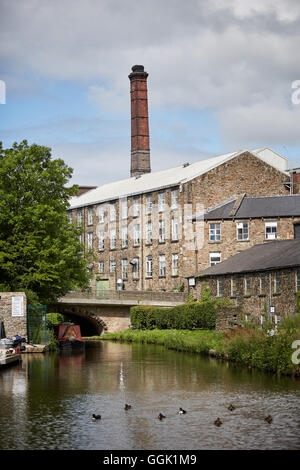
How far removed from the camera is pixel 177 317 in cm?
5194

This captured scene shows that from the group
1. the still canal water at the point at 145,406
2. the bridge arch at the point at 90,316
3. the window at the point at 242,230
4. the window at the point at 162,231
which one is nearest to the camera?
the still canal water at the point at 145,406

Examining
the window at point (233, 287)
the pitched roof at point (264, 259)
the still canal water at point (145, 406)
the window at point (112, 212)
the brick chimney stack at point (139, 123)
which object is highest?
the brick chimney stack at point (139, 123)

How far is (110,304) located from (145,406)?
3945cm

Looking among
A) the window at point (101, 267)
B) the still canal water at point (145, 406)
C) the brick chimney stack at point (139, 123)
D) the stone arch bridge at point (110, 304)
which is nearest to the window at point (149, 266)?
the stone arch bridge at point (110, 304)

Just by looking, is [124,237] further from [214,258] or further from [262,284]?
[262,284]

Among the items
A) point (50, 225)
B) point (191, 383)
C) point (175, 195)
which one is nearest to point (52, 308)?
point (175, 195)

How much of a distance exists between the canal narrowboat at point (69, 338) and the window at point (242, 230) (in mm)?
18651

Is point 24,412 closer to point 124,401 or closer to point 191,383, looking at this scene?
point 124,401

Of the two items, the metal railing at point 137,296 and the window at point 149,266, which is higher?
the window at point 149,266

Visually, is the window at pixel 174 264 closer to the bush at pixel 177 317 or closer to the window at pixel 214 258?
the window at pixel 214 258

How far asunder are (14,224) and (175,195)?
2330cm

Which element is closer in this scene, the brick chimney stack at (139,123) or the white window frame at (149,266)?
the white window frame at (149,266)

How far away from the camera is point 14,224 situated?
43.6m

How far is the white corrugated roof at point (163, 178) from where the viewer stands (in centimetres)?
6525
